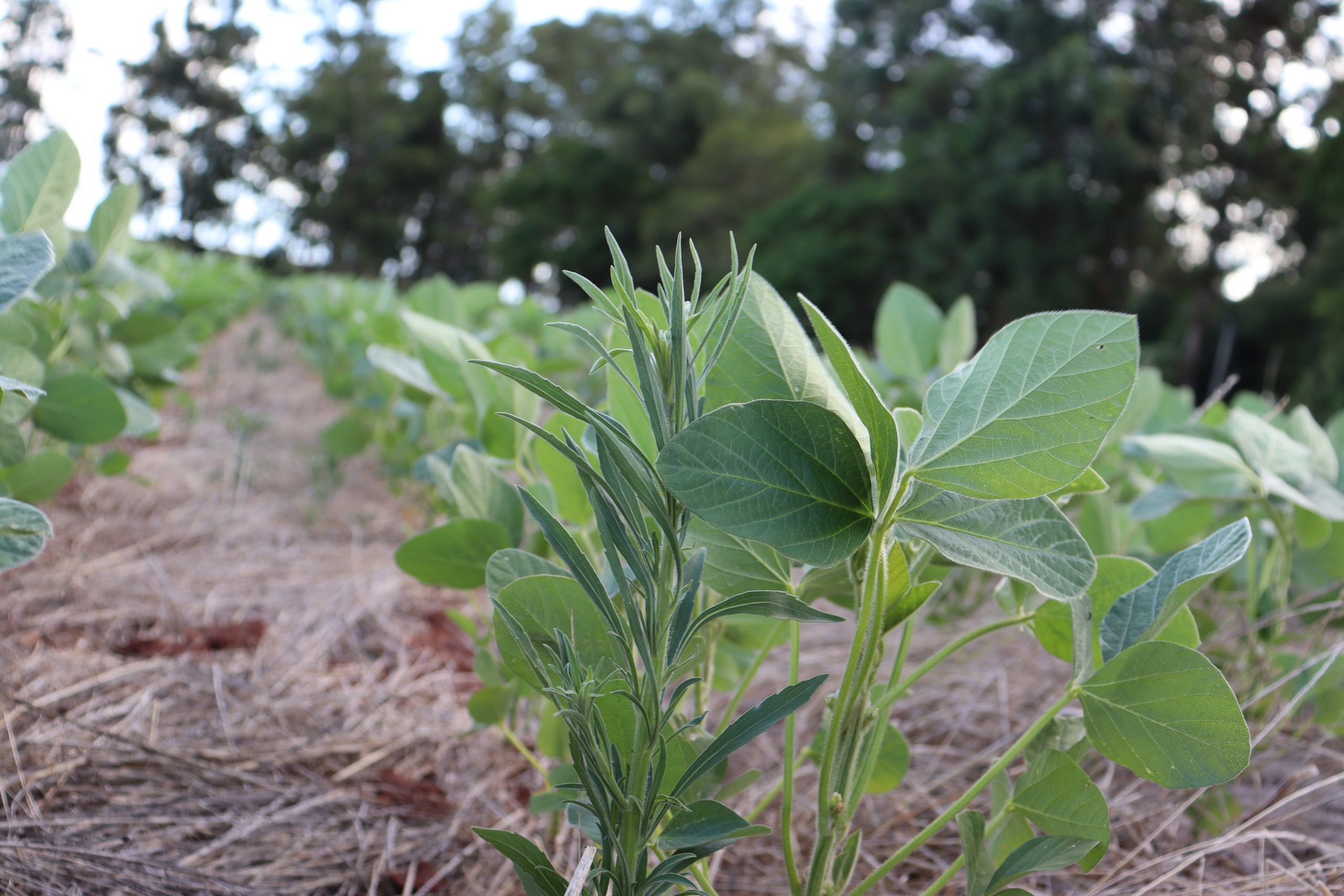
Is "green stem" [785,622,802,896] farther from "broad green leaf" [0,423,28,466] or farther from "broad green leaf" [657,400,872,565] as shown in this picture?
"broad green leaf" [0,423,28,466]

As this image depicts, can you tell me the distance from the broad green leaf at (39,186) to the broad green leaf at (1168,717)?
1014 mm

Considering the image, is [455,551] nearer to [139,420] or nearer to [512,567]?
[512,567]

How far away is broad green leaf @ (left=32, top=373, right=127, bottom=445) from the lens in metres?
0.97

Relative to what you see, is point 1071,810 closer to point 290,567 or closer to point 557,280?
point 290,567

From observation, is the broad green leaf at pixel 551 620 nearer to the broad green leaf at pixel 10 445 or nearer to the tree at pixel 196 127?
the broad green leaf at pixel 10 445

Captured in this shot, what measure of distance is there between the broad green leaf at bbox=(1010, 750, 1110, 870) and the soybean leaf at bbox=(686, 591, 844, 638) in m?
0.21

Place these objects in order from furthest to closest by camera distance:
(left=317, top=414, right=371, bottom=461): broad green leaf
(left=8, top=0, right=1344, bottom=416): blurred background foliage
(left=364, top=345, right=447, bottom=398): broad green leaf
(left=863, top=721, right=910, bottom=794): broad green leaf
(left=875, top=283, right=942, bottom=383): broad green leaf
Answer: (left=8, top=0, right=1344, bottom=416): blurred background foliage < (left=317, top=414, right=371, bottom=461): broad green leaf < (left=875, top=283, right=942, bottom=383): broad green leaf < (left=364, top=345, right=447, bottom=398): broad green leaf < (left=863, top=721, right=910, bottom=794): broad green leaf

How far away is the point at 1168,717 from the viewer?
1.72 feet

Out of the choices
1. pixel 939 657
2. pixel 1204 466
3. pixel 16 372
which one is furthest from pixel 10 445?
pixel 1204 466

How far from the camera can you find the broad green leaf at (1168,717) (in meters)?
0.50

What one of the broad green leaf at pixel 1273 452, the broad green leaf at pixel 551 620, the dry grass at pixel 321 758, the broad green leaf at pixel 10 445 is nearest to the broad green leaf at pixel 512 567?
the broad green leaf at pixel 551 620

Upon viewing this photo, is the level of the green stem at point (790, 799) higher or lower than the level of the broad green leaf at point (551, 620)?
lower

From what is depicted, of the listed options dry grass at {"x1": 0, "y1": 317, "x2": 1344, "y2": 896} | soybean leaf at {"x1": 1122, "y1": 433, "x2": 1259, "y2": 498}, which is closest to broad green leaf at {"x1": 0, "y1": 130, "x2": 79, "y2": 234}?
dry grass at {"x1": 0, "y1": 317, "x2": 1344, "y2": 896}

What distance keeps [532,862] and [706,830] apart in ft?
0.34
